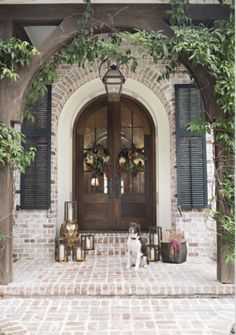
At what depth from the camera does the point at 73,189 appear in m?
5.58

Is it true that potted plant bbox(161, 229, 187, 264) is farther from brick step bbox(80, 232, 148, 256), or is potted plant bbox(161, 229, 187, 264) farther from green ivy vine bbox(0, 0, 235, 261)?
green ivy vine bbox(0, 0, 235, 261)

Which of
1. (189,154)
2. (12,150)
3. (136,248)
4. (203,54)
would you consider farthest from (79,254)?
(203,54)

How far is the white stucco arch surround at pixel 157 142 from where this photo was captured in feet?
17.5

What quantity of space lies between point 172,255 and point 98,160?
1901 mm

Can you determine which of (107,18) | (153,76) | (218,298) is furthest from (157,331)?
(153,76)

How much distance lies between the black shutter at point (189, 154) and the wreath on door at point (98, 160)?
1191mm

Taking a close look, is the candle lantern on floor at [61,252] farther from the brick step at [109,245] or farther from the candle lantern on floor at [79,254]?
the brick step at [109,245]

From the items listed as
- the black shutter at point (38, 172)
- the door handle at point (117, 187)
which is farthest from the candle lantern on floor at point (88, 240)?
the door handle at point (117, 187)

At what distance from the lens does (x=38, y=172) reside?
5.00m

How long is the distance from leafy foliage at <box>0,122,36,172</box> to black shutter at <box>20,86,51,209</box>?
130 centimetres

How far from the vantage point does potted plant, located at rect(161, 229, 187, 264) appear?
4574 mm

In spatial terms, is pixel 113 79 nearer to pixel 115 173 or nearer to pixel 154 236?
pixel 115 173

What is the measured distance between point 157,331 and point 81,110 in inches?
148

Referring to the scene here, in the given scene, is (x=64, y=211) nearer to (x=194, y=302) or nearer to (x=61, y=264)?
(x=61, y=264)
